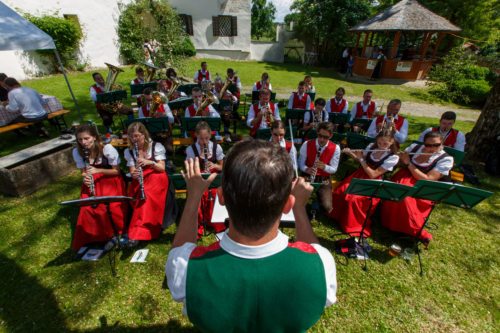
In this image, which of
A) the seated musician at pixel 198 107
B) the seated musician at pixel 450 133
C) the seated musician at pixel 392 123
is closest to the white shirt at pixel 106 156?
the seated musician at pixel 198 107

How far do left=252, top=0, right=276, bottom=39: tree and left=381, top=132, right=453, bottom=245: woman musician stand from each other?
1721 inches

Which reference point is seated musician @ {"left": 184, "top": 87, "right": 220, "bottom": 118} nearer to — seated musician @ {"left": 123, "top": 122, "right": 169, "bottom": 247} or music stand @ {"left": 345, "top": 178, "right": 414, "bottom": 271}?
seated musician @ {"left": 123, "top": 122, "right": 169, "bottom": 247}

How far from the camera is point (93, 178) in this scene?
3.94 m

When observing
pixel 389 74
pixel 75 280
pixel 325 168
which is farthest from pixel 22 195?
pixel 389 74

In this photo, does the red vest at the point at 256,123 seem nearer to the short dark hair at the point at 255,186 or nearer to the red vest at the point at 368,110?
the red vest at the point at 368,110

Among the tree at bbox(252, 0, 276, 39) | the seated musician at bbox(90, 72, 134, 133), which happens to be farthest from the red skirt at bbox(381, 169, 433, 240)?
the tree at bbox(252, 0, 276, 39)

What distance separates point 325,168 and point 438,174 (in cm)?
179

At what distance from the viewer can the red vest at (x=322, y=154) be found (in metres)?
4.64

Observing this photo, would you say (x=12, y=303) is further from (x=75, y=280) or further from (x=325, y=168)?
(x=325, y=168)

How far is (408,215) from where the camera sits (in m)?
4.11

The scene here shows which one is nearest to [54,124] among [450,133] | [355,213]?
[355,213]

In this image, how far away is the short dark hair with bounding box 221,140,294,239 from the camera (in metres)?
1.10

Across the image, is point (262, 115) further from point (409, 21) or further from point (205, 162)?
point (409, 21)

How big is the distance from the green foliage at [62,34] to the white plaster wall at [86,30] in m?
0.50
